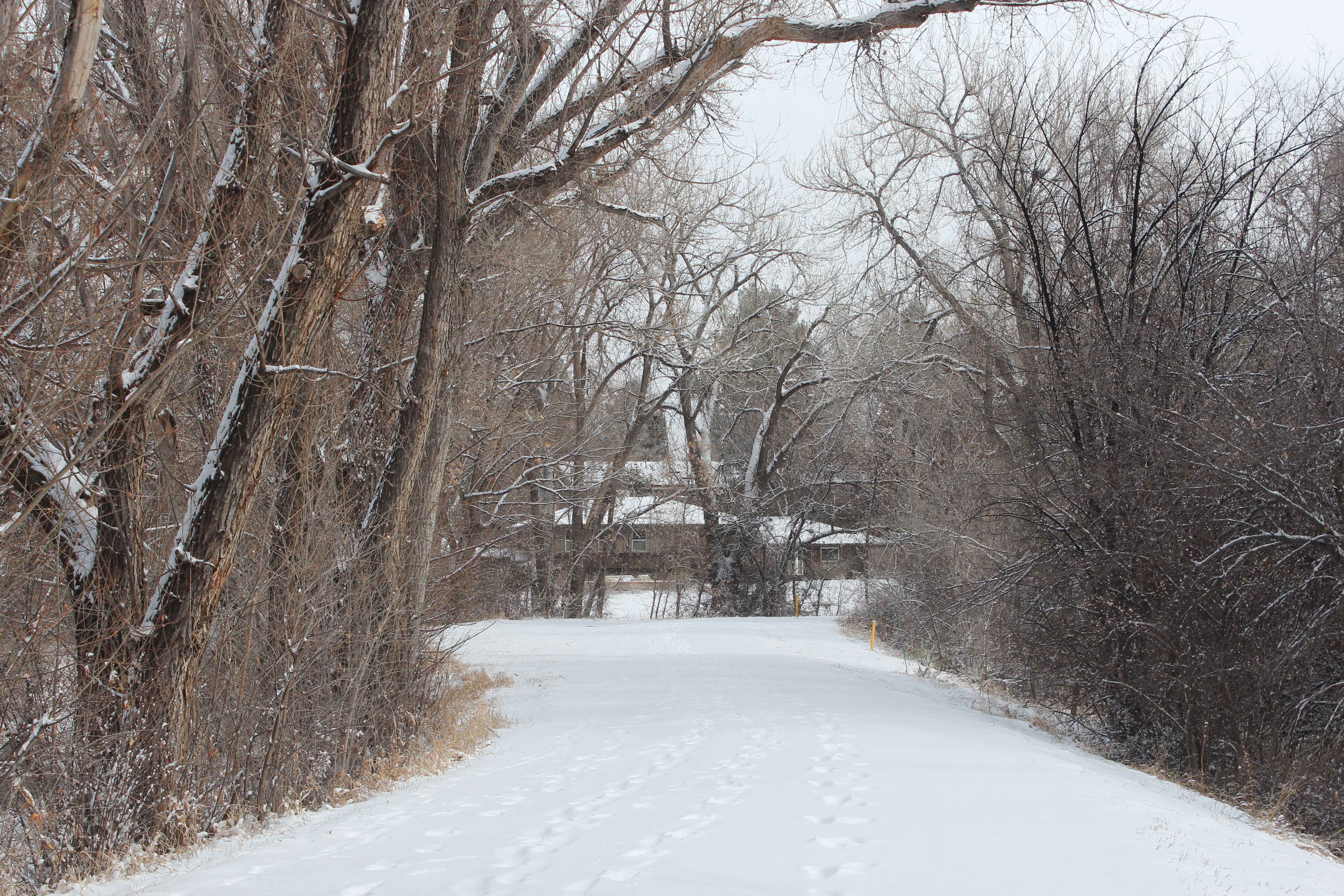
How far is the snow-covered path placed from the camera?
4215mm

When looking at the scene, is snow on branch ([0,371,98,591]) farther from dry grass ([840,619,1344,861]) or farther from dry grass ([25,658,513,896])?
dry grass ([840,619,1344,861])

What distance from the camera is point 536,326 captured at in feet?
49.2

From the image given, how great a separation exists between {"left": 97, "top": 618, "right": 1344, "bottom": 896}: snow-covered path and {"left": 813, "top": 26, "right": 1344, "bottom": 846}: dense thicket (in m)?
1.06

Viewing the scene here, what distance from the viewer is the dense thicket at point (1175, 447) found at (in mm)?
7766

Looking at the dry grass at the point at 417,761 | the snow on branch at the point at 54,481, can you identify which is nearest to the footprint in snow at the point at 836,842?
the dry grass at the point at 417,761

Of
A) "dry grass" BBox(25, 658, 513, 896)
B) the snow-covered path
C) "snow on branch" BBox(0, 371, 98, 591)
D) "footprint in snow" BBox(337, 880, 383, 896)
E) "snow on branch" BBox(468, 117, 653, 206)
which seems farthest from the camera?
"snow on branch" BBox(468, 117, 653, 206)

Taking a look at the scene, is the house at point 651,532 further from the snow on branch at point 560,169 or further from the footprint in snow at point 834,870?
the footprint in snow at point 834,870

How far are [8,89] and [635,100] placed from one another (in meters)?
5.64

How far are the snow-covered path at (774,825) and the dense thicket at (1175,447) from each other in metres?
1.06

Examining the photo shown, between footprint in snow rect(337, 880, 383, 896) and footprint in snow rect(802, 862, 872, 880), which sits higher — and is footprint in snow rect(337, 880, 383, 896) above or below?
below

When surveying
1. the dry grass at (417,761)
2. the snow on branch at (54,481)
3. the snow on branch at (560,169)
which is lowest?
the dry grass at (417,761)

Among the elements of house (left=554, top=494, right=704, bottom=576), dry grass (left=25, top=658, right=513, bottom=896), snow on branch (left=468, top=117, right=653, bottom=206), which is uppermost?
snow on branch (left=468, top=117, right=653, bottom=206)

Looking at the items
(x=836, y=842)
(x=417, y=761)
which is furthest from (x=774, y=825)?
(x=417, y=761)

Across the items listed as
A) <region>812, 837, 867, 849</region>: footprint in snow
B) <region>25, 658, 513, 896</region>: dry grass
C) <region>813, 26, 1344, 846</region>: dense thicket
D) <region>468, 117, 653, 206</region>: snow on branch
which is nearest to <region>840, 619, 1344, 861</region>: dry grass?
<region>813, 26, 1344, 846</region>: dense thicket
